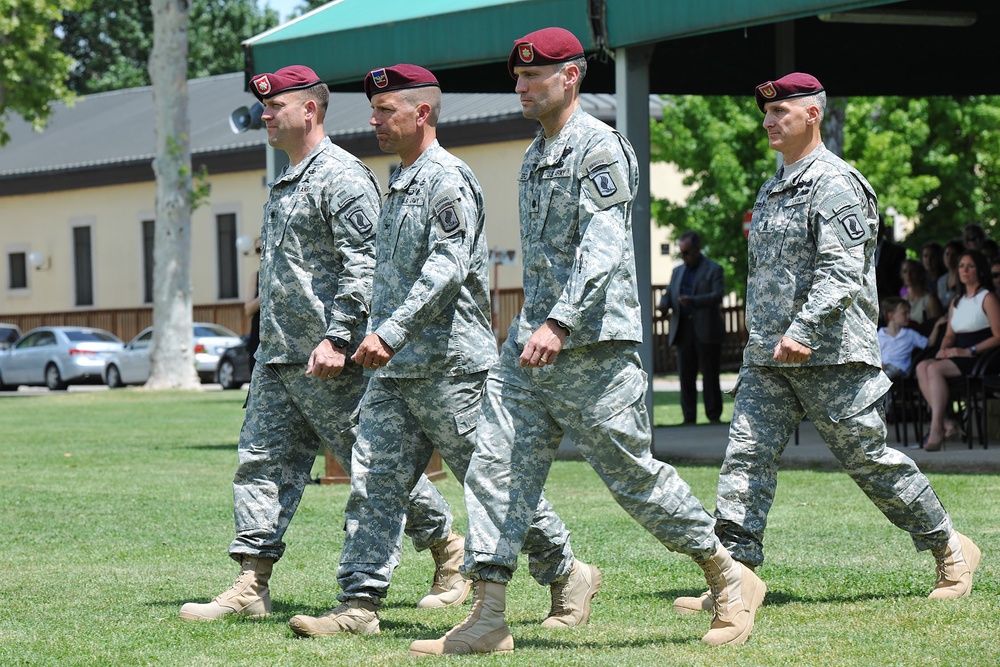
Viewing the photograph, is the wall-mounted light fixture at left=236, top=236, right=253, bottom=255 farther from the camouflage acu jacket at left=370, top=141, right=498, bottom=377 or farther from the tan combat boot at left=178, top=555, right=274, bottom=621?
the camouflage acu jacket at left=370, top=141, right=498, bottom=377

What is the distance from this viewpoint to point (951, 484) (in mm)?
10547

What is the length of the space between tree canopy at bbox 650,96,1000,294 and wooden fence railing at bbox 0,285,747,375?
1.84 m

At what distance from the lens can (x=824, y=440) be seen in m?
6.32

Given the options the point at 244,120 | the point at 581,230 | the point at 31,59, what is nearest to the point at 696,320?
the point at 244,120

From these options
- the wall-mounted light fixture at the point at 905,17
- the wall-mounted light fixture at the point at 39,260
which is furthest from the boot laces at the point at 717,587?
the wall-mounted light fixture at the point at 39,260

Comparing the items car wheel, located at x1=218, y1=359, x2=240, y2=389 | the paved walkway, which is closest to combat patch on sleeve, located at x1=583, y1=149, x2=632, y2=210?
the paved walkway

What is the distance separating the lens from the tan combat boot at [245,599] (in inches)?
249

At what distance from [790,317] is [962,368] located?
21.8 ft

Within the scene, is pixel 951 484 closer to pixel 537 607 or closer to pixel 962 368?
pixel 962 368

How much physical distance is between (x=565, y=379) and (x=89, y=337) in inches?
1284

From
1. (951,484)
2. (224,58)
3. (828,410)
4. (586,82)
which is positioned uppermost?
(224,58)

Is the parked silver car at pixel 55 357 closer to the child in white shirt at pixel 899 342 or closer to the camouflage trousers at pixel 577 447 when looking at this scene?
the child in white shirt at pixel 899 342

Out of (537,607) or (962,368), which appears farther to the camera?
(962,368)

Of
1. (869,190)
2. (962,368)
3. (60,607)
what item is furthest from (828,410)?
(962,368)
